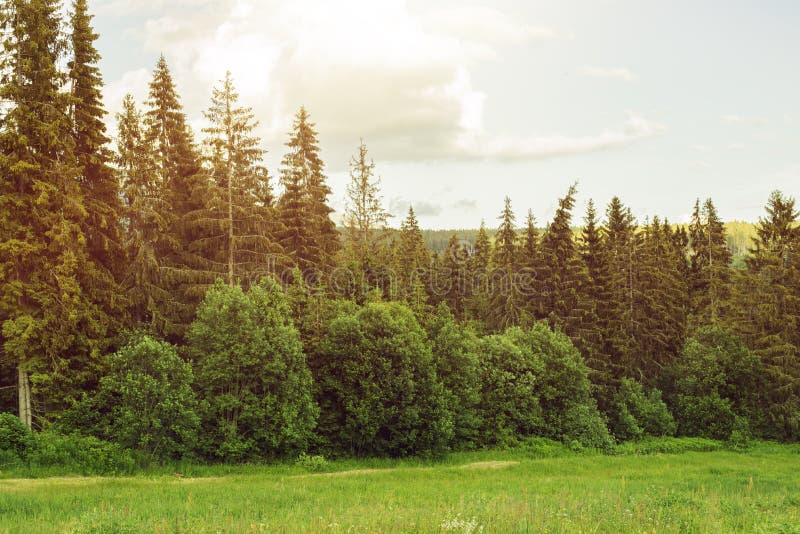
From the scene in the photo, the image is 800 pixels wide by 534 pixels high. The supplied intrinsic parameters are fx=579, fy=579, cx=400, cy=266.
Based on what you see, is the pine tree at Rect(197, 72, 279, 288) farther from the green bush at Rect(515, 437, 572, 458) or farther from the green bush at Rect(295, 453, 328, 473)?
the green bush at Rect(515, 437, 572, 458)

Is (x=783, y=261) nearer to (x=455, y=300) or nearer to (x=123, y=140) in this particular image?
(x=455, y=300)

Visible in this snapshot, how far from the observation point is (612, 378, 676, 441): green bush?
44562 mm

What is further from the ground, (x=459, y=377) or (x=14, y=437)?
(x=459, y=377)

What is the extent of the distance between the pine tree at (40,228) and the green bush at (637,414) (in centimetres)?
3692

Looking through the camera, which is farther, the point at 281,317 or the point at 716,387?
the point at 716,387

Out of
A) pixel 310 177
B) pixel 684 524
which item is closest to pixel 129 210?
pixel 310 177

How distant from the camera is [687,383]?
159 ft

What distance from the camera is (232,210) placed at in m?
35.8

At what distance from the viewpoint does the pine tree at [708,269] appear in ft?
190

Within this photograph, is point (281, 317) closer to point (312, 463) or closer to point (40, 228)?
point (312, 463)

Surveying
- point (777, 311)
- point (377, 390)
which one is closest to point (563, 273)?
point (777, 311)

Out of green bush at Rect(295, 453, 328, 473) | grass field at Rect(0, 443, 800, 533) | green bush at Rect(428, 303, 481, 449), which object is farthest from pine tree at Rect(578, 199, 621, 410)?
green bush at Rect(295, 453, 328, 473)

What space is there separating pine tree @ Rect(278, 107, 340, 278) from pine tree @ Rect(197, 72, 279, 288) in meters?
6.51

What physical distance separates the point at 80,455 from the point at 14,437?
2.72 meters
